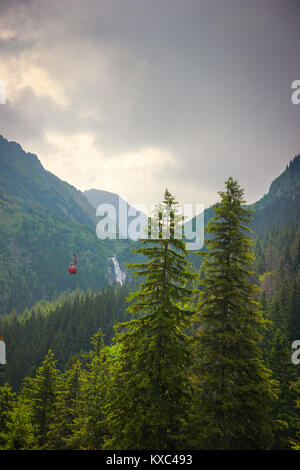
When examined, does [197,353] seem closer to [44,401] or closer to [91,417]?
[91,417]

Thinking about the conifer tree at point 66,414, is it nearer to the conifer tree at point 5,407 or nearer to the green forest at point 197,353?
the conifer tree at point 5,407

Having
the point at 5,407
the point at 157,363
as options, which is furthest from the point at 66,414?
the point at 157,363

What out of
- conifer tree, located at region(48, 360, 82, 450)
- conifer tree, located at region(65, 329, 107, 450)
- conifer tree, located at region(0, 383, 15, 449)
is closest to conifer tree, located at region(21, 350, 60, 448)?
conifer tree, located at region(48, 360, 82, 450)

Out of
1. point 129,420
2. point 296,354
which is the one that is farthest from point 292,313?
point 129,420

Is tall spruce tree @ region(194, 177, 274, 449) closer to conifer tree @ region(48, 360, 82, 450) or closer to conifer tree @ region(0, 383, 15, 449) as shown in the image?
conifer tree @ region(48, 360, 82, 450)

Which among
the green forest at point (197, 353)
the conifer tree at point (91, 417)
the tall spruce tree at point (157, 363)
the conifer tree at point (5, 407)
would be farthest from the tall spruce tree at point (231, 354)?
the conifer tree at point (5, 407)
